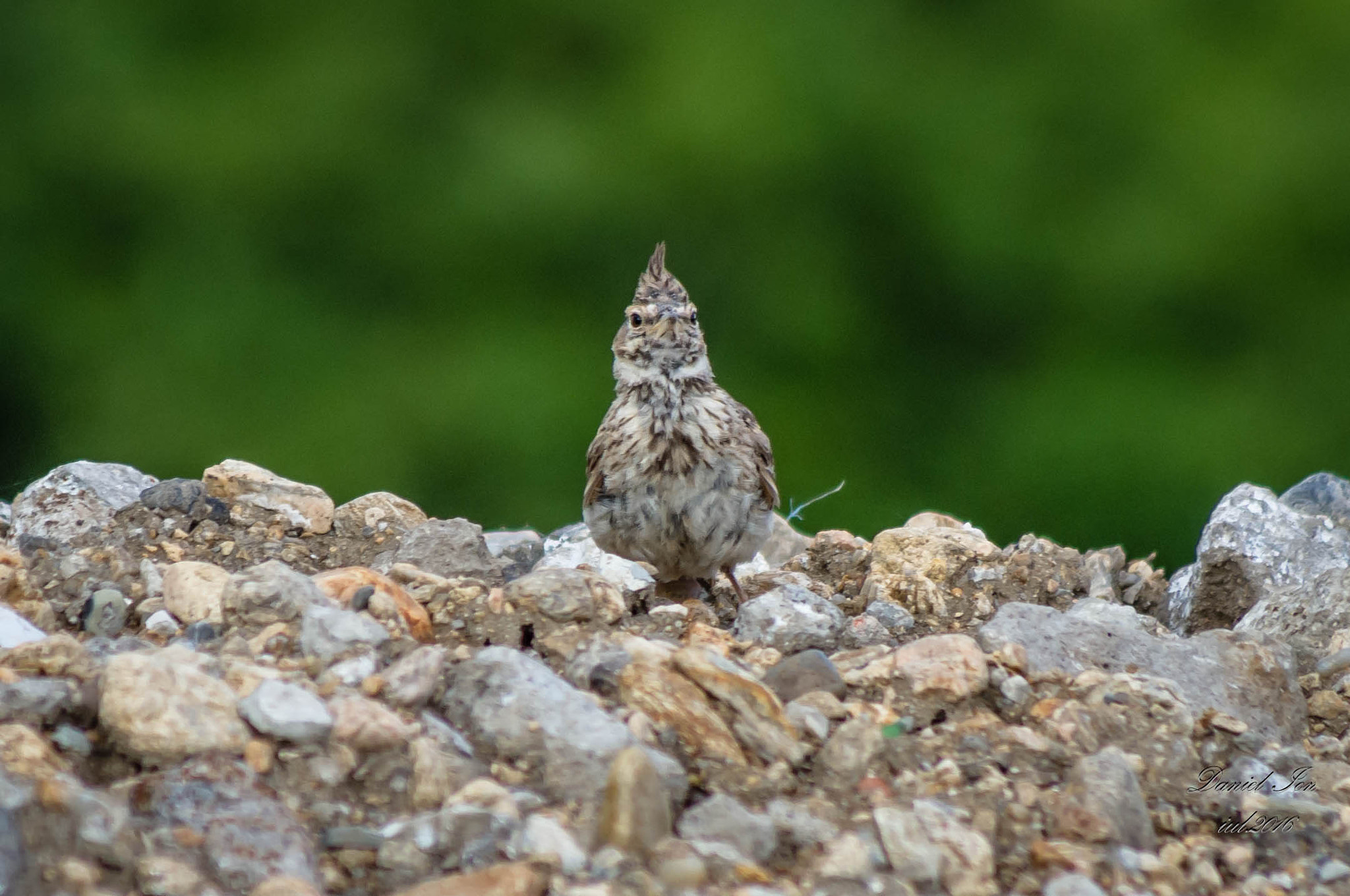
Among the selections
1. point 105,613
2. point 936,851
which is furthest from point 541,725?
point 105,613

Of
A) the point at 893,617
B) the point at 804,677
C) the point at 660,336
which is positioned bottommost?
the point at 804,677

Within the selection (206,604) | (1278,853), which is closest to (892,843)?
(1278,853)

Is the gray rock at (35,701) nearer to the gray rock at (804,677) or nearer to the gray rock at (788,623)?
the gray rock at (804,677)

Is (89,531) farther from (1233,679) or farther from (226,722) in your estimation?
(1233,679)

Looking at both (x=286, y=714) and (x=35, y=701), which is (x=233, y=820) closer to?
(x=286, y=714)

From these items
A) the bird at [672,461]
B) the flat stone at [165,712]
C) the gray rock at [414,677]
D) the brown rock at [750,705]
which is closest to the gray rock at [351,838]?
the flat stone at [165,712]
